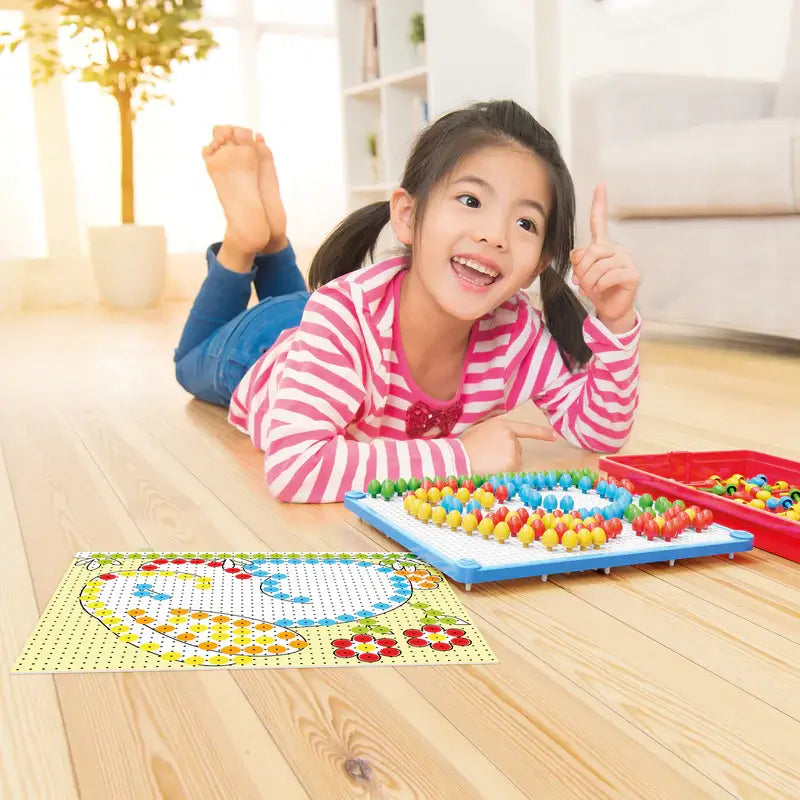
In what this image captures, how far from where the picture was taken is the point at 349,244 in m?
1.43

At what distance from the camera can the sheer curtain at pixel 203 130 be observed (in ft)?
13.8

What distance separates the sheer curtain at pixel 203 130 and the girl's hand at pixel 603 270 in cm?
348

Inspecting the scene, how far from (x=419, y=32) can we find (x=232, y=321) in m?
2.04

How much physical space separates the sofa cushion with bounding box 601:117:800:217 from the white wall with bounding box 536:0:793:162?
0.93 meters

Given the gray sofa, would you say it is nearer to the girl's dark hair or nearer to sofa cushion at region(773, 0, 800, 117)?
sofa cushion at region(773, 0, 800, 117)

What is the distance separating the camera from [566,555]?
0.90 meters

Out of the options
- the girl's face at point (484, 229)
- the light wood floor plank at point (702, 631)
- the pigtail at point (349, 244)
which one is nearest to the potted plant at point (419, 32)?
the pigtail at point (349, 244)

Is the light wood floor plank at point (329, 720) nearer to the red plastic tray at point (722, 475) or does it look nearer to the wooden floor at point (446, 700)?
the wooden floor at point (446, 700)

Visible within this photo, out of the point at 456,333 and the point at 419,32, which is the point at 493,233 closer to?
the point at 456,333

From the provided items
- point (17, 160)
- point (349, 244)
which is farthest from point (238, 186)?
point (17, 160)

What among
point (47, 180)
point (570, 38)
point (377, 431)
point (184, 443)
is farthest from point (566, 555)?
point (47, 180)

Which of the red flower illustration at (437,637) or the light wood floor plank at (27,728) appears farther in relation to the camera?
the red flower illustration at (437,637)

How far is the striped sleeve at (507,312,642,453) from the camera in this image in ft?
4.15

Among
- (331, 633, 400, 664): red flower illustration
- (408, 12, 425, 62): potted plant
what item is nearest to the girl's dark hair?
(331, 633, 400, 664): red flower illustration
